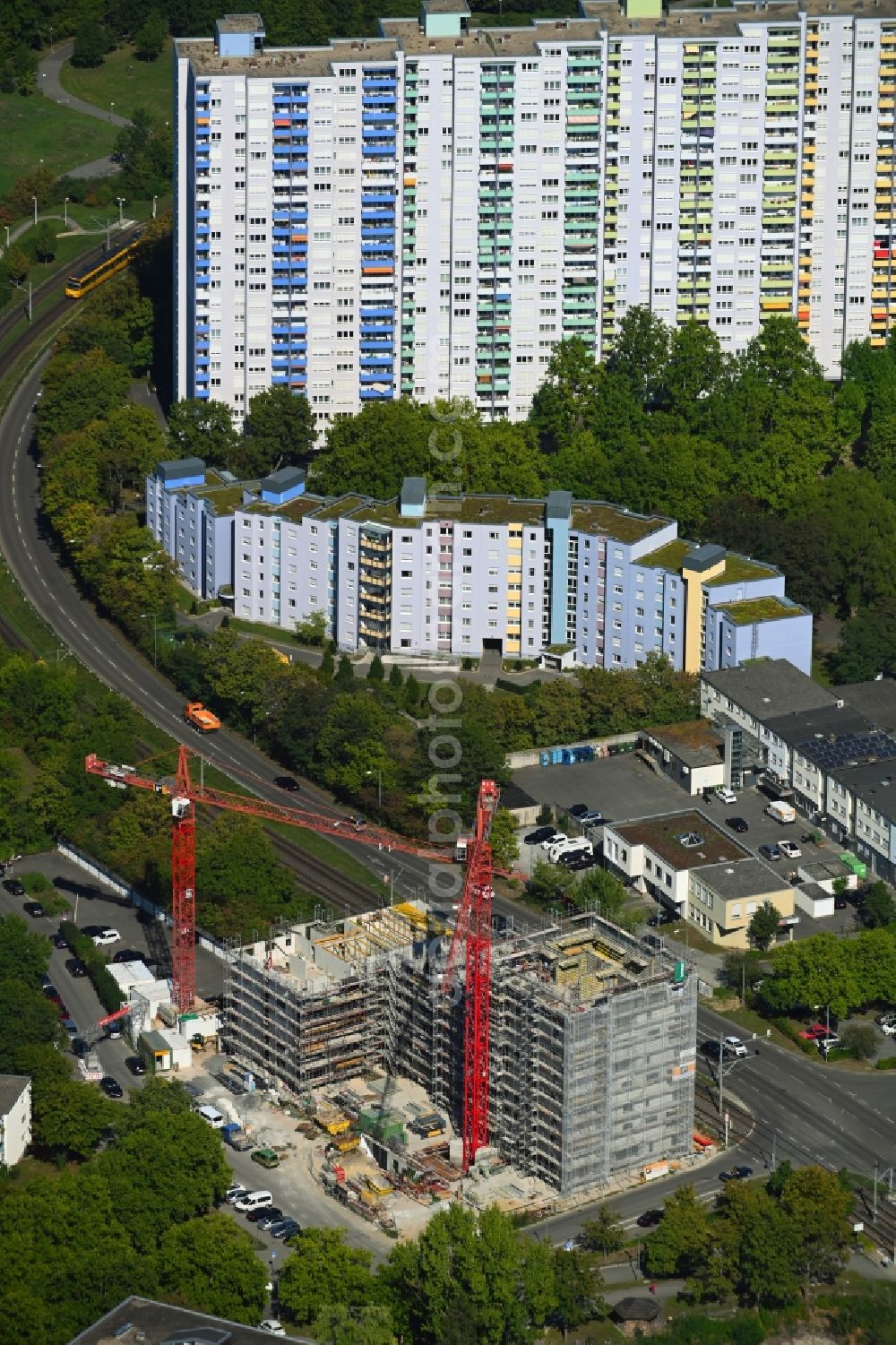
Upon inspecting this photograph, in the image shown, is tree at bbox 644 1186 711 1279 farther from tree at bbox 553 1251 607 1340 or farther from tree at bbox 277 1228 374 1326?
tree at bbox 277 1228 374 1326

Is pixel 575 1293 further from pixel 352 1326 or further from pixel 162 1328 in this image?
pixel 162 1328

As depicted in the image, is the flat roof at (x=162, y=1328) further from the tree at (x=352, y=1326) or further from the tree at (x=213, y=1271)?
the tree at (x=213, y=1271)

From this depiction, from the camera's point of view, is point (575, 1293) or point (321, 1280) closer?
point (321, 1280)

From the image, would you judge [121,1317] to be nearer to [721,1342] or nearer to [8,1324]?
[8,1324]

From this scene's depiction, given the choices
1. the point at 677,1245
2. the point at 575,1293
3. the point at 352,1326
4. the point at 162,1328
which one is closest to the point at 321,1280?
the point at 352,1326

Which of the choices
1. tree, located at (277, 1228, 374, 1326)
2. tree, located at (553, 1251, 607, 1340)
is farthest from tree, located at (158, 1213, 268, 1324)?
tree, located at (553, 1251, 607, 1340)
